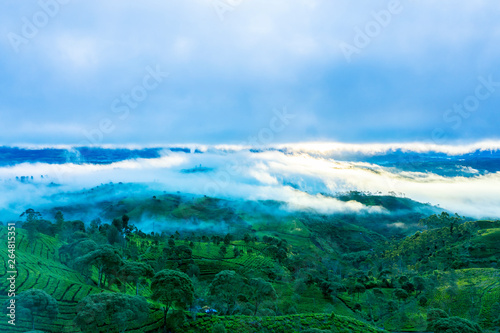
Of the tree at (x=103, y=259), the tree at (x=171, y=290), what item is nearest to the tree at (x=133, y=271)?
the tree at (x=103, y=259)

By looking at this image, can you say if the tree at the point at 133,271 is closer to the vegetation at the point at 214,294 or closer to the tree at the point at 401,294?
the vegetation at the point at 214,294

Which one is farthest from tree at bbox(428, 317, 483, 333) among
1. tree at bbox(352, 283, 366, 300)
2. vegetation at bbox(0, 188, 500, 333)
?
tree at bbox(352, 283, 366, 300)

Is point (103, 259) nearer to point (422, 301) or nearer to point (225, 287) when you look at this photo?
point (225, 287)

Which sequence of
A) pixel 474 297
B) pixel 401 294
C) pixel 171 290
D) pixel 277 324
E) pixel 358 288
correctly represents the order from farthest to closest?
pixel 358 288 < pixel 401 294 < pixel 474 297 < pixel 277 324 < pixel 171 290

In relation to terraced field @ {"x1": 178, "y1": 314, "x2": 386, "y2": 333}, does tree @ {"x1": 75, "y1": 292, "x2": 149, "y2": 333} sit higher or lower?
higher

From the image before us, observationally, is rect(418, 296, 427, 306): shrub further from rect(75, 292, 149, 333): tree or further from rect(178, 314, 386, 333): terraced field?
rect(75, 292, 149, 333): tree

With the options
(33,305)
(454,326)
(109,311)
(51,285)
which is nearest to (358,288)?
(454,326)

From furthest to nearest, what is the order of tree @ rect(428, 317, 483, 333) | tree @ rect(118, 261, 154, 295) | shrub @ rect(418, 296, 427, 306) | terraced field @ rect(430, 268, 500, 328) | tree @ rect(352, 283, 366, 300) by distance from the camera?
tree @ rect(352, 283, 366, 300) < shrub @ rect(418, 296, 427, 306) < terraced field @ rect(430, 268, 500, 328) < tree @ rect(118, 261, 154, 295) < tree @ rect(428, 317, 483, 333)
